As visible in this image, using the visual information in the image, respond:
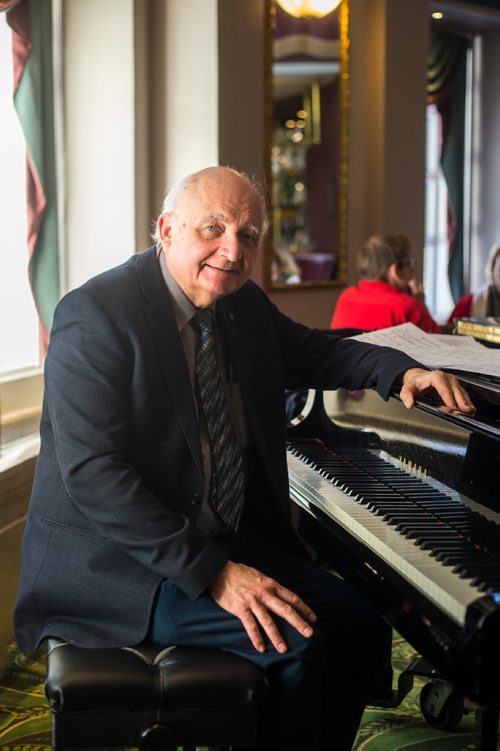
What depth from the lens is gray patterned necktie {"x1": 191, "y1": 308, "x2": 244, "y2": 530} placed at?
6.41 ft

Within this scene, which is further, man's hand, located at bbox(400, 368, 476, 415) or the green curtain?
the green curtain

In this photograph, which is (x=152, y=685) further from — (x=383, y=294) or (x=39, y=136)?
(x=383, y=294)

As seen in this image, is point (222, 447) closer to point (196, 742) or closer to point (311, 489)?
point (311, 489)

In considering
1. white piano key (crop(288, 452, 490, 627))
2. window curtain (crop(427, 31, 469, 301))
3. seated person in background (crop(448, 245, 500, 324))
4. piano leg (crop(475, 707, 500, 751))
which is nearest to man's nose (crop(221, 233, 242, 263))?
white piano key (crop(288, 452, 490, 627))

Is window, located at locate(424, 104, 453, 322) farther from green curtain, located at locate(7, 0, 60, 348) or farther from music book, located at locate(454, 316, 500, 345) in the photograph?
music book, located at locate(454, 316, 500, 345)

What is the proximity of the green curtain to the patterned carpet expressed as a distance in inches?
56.6

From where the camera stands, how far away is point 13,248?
3650mm

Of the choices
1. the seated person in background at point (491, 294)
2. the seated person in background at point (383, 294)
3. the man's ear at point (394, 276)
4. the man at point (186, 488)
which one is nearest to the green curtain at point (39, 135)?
the seated person in background at point (383, 294)

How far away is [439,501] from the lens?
1878 millimetres

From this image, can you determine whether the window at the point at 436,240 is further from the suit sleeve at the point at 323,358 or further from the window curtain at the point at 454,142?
the suit sleeve at the point at 323,358

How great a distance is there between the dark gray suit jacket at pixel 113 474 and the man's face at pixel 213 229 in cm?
8

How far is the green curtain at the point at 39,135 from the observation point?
352cm

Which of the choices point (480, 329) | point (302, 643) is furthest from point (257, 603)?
point (480, 329)

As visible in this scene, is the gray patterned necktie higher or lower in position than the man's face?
lower
